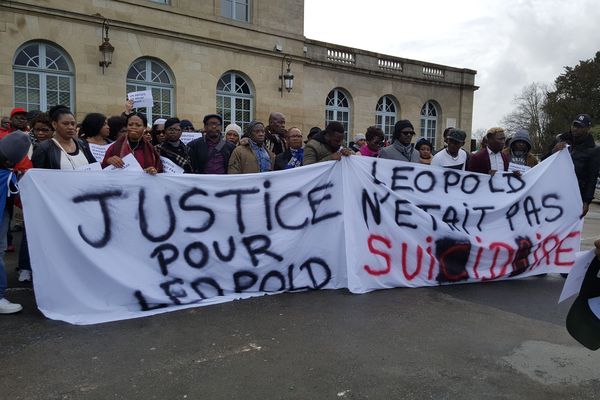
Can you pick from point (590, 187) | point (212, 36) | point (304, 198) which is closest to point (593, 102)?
point (212, 36)

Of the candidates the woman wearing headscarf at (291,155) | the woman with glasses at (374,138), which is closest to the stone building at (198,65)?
the woman wearing headscarf at (291,155)

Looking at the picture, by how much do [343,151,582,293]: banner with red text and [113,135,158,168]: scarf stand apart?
6.53ft

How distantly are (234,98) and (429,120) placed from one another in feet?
38.0

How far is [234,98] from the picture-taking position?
1706 cm

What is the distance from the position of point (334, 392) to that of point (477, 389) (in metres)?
0.89

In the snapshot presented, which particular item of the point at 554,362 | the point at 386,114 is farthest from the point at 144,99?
the point at 386,114

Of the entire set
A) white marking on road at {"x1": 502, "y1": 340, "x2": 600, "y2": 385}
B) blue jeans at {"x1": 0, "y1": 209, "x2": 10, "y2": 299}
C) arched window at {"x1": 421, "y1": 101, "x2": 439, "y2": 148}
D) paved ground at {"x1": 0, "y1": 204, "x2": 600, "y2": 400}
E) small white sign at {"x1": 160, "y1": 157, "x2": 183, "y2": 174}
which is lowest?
white marking on road at {"x1": 502, "y1": 340, "x2": 600, "y2": 385}

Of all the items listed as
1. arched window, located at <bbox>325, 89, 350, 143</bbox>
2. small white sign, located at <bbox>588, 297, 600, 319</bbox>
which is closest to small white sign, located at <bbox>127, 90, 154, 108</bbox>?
small white sign, located at <bbox>588, 297, 600, 319</bbox>

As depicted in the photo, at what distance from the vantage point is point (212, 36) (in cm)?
1596

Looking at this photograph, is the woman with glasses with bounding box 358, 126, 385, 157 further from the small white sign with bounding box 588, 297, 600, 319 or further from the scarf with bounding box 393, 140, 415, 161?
the small white sign with bounding box 588, 297, 600, 319

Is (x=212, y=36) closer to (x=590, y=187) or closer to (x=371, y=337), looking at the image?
(x=590, y=187)

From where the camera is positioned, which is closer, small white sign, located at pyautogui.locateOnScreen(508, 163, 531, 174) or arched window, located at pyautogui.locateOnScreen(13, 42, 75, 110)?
small white sign, located at pyautogui.locateOnScreen(508, 163, 531, 174)

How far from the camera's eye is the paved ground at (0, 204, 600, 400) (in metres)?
2.94

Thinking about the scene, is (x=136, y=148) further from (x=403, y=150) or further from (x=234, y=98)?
(x=234, y=98)
